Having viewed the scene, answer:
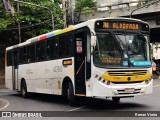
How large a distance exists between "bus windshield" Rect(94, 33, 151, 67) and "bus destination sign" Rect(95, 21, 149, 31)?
0.27 m

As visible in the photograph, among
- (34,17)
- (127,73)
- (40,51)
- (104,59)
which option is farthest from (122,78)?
(34,17)

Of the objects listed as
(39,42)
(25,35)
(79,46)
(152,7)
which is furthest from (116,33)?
(25,35)

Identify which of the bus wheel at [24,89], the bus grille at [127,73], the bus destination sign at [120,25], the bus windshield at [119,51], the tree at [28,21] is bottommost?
the bus wheel at [24,89]

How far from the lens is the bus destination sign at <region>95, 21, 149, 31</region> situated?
13.6 meters

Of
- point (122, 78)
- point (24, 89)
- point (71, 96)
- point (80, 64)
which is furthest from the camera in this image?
point (24, 89)

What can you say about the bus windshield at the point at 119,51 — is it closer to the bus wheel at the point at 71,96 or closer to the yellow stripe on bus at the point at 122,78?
the yellow stripe on bus at the point at 122,78

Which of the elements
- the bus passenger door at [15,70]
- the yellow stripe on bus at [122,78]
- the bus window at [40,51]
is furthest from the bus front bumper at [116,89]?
the bus passenger door at [15,70]

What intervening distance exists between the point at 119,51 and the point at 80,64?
1.75 m

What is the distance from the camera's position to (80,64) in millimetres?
14398

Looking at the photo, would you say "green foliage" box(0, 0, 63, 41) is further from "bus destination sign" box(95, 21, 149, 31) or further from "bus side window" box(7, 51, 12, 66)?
"bus destination sign" box(95, 21, 149, 31)

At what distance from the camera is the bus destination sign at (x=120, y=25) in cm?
1357

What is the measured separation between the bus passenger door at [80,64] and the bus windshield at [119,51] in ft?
2.98

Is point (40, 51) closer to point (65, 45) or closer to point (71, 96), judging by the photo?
point (65, 45)

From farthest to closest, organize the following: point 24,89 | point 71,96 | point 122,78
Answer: point 24,89 < point 71,96 < point 122,78
